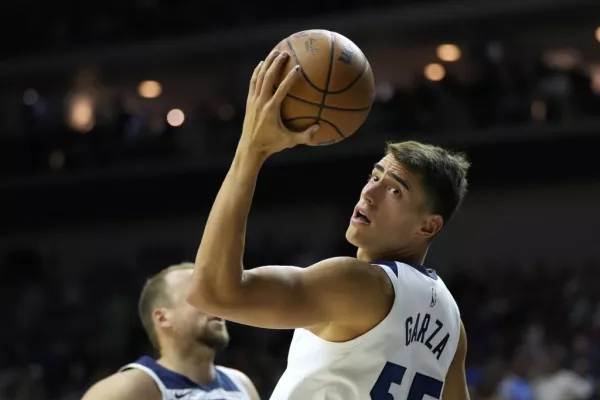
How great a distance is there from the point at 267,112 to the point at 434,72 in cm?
1376

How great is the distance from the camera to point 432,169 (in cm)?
325

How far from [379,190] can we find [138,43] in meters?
14.4

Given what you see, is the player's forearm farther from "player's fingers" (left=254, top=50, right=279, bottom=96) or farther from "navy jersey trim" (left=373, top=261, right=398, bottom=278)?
"navy jersey trim" (left=373, top=261, right=398, bottom=278)

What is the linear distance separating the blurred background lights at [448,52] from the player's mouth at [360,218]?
13290 millimetres

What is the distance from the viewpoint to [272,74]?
281 cm

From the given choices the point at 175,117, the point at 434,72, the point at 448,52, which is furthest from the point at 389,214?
the point at 175,117

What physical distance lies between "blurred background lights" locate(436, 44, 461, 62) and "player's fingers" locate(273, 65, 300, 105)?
13649 mm

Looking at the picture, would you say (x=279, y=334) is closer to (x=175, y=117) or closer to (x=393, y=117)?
(x=393, y=117)

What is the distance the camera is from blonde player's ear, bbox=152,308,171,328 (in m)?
4.75

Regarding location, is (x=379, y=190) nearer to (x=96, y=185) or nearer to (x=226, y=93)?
(x=96, y=185)

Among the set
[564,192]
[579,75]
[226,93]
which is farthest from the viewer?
[226,93]

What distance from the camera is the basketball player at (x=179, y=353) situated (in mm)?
4504

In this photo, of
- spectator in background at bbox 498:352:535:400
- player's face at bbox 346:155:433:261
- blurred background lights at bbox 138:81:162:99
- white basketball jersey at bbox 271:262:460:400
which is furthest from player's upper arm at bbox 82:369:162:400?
blurred background lights at bbox 138:81:162:99

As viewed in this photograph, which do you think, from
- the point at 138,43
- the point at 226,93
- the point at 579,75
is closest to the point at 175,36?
the point at 138,43
